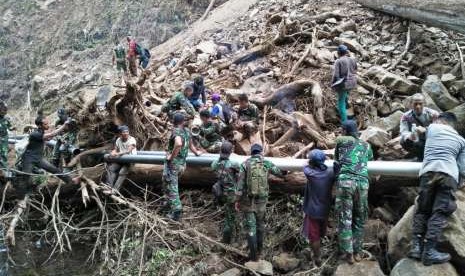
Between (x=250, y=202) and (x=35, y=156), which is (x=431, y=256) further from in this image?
(x=35, y=156)

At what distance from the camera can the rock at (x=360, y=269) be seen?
5887 mm

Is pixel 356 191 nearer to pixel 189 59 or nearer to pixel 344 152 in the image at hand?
pixel 344 152

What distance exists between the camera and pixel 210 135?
8.30 meters

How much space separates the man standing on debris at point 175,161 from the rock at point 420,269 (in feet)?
10.7

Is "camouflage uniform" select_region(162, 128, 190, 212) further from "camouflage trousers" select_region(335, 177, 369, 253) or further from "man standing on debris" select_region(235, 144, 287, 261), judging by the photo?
"camouflage trousers" select_region(335, 177, 369, 253)

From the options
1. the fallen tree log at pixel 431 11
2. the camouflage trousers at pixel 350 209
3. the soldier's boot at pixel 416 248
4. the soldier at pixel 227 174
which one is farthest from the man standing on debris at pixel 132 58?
the soldier's boot at pixel 416 248

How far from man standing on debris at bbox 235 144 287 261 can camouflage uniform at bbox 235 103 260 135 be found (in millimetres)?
1763

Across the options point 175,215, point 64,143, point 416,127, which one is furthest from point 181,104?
point 416,127

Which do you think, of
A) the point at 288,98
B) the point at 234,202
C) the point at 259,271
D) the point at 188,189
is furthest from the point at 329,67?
the point at 259,271

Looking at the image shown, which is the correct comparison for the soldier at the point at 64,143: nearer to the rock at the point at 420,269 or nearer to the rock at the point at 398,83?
the rock at the point at 398,83

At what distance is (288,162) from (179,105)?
252cm

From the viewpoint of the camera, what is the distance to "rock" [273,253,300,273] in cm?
671

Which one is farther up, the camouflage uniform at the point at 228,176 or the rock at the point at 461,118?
the rock at the point at 461,118

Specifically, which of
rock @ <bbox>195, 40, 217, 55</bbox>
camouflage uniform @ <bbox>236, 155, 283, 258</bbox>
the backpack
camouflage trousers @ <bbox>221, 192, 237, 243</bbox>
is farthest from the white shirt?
rock @ <bbox>195, 40, 217, 55</bbox>
